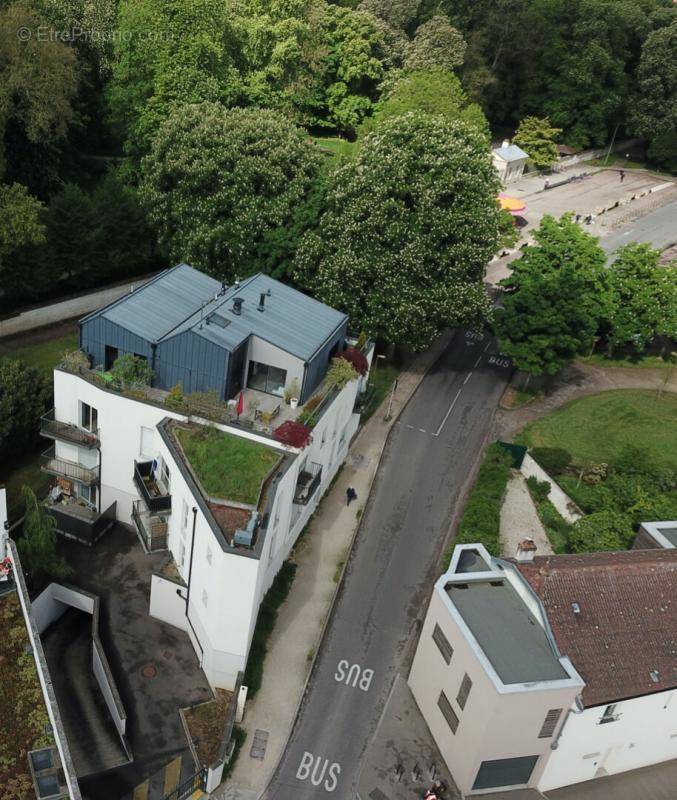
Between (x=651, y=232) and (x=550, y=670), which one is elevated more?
(x=651, y=232)

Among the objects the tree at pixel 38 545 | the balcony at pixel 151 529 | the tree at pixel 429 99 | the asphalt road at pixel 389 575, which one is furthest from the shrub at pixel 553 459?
the tree at pixel 429 99

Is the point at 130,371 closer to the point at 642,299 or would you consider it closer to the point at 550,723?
the point at 550,723

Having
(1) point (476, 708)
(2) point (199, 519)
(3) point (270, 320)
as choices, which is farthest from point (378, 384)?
(1) point (476, 708)

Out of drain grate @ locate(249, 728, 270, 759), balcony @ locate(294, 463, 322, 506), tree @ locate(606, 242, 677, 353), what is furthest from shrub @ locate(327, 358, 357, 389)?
tree @ locate(606, 242, 677, 353)

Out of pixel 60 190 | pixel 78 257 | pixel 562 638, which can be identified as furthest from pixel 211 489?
pixel 60 190

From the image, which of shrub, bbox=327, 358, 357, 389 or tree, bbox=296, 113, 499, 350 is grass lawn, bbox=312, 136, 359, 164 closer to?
tree, bbox=296, 113, 499, 350

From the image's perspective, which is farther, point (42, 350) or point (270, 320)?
point (42, 350)
